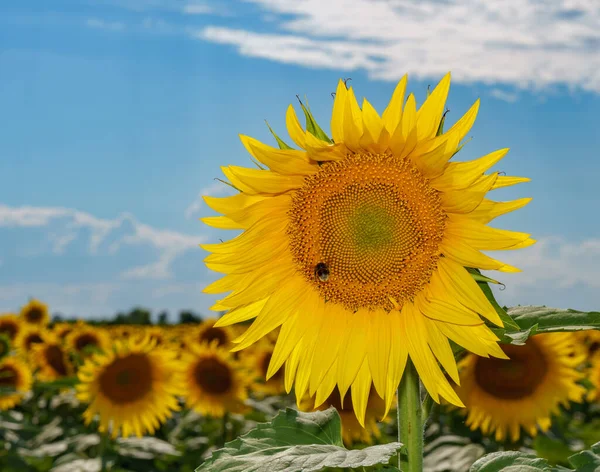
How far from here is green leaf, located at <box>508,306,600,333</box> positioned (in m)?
2.35

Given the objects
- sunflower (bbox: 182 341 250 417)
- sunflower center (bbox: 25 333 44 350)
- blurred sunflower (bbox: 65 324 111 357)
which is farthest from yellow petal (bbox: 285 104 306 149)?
sunflower center (bbox: 25 333 44 350)

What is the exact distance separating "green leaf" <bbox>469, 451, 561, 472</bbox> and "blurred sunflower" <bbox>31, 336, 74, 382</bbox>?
8759 mm

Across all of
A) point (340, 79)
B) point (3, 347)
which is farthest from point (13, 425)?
point (340, 79)

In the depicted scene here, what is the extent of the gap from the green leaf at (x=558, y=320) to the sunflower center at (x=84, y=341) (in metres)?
9.46

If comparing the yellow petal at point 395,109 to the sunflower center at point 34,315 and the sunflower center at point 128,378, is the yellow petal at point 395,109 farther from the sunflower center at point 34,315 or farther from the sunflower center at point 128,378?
the sunflower center at point 34,315

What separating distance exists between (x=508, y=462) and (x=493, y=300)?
521mm

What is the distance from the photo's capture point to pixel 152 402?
26.0ft

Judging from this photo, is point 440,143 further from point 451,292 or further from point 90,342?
point 90,342

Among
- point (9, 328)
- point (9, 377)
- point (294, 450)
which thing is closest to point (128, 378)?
point (9, 377)

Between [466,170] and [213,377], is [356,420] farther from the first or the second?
[466,170]

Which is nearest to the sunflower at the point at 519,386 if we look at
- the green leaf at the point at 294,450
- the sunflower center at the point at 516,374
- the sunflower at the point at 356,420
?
the sunflower center at the point at 516,374

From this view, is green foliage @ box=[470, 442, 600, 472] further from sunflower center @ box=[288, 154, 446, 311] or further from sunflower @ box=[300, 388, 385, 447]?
sunflower @ box=[300, 388, 385, 447]

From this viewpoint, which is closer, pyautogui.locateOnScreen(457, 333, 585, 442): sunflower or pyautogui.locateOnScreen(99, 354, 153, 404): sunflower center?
pyautogui.locateOnScreen(457, 333, 585, 442): sunflower

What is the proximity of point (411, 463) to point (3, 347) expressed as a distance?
25.6 feet
